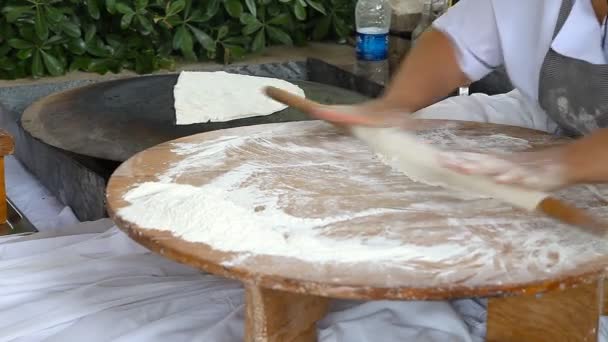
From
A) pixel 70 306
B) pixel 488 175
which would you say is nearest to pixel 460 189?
pixel 488 175

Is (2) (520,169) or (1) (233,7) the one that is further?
(1) (233,7)

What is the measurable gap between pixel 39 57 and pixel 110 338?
1981 millimetres

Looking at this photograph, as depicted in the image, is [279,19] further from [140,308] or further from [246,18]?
[140,308]

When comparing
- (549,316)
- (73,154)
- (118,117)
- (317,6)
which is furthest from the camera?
(317,6)

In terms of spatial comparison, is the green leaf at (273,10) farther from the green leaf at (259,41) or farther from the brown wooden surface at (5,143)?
the brown wooden surface at (5,143)

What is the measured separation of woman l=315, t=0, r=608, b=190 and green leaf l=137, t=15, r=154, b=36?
168 cm

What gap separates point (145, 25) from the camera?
3.28 m

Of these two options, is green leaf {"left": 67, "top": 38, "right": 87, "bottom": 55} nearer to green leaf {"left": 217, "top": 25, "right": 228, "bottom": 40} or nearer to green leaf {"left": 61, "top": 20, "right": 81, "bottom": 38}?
green leaf {"left": 61, "top": 20, "right": 81, "bottom": 38}

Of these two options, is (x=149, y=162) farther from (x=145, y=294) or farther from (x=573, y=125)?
(x=573, y=125)

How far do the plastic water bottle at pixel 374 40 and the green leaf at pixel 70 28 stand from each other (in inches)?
45.7

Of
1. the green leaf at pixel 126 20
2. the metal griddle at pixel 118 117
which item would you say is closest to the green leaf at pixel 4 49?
A: the green leaf at pixel 126 20

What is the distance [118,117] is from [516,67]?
1228 millimetres

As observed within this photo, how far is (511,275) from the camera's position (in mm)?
1010

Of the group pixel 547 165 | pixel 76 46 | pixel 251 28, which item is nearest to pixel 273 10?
pixel 251 28
